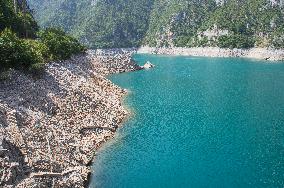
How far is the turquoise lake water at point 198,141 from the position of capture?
46625 millimetres

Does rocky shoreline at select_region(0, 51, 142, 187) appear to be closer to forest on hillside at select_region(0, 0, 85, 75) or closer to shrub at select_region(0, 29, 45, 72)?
shrub at select_region(0, 29, 45, 72)

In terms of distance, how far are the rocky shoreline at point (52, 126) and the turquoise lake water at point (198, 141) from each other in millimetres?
2821

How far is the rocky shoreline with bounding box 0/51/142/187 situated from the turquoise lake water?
2.82 m

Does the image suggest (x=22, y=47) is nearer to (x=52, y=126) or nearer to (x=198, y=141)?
(x=52, y=126)

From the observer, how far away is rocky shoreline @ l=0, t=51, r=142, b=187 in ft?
137

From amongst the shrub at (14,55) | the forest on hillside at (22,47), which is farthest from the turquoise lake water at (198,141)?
the shrub at (14,55)

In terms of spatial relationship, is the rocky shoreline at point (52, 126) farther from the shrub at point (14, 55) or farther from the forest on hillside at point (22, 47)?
the forest on hillside at point (22, 47)

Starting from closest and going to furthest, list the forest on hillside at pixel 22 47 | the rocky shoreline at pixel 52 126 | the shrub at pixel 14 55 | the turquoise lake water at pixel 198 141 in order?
1. the rocky shoreline at pixel 52 126
2. the turquoise lake water at pixel 198 141
3. the shrub at pixel 14 55
4. the forest on hillside at pixel 22 47

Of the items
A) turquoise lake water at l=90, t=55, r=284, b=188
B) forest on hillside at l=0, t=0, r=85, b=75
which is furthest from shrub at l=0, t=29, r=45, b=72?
turquoise lake water at l=90, t=55, r=284, b=188

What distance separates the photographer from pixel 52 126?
54.2m

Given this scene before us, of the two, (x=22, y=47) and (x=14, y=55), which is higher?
(x=22, y=47)

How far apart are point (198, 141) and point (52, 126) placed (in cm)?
2042

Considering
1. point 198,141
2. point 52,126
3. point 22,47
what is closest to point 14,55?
point 22,47

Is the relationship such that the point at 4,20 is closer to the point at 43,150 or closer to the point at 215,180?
the point at 43,150
